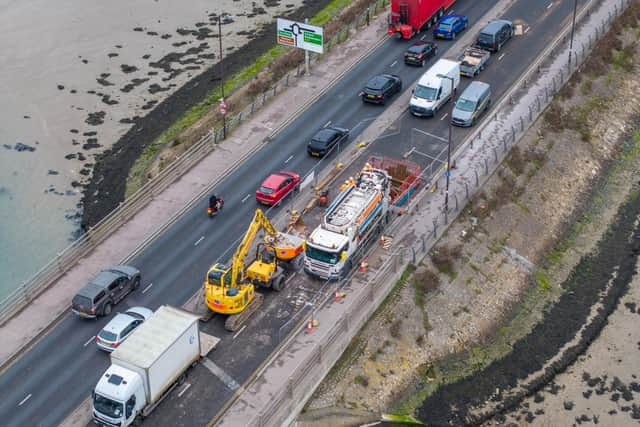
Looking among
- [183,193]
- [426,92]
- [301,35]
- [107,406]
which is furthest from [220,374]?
[301,35]

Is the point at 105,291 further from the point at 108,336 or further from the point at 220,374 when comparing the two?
the point at 220,374

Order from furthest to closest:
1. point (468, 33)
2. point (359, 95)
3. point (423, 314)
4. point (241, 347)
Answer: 1. point (468, 33)
2. point (359, 95)
3. point (423, 314)
4. point (241, 347)

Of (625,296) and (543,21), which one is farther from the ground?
(543,21)

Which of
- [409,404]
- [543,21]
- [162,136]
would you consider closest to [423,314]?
[409,404]

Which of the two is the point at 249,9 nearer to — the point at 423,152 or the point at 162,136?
the point at 162,136

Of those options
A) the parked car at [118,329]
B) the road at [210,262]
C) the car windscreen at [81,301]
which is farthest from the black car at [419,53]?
the car windscreen at [81,301]

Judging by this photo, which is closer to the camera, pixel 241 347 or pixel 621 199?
pixel 241 347
